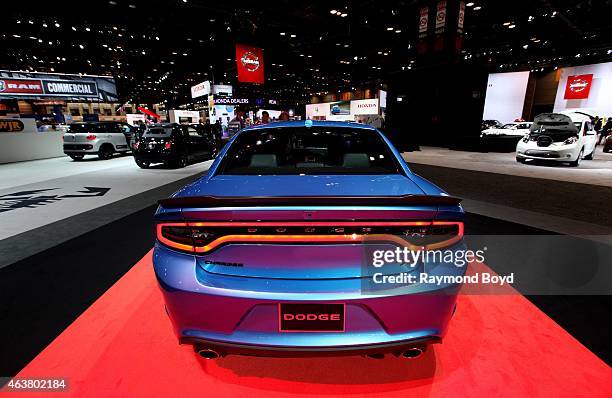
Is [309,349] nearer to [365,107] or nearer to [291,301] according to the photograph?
[291,301]

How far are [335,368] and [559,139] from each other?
1235cm

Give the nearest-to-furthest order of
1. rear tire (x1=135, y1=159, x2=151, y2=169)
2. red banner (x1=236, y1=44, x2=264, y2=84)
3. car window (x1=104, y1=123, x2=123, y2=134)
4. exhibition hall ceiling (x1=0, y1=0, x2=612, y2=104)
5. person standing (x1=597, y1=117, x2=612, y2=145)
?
1. rear tire (x1=135, y1=159, x2=151, y2=169)
2. car window (x1=104, y1=123, x2=123, y2=134)
3. exhibition hall ceiling (x1=0, y1=0, x2=612, y2=104)
4. red banner (x1=236, y1=44, x2=264, y2=84)
5. person standing (x1=597, y1=117, x2=612, y2=145)

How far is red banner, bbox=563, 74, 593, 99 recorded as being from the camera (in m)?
20.4

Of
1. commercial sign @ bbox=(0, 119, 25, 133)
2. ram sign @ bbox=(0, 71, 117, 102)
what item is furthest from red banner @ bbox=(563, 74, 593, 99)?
commercial sign @ bbox=(0, 119, 25, 133)

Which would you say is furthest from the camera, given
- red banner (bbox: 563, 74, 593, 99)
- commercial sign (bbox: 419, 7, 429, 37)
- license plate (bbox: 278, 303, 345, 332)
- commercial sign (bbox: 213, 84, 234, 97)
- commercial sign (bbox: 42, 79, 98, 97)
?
commercial sign (bbox: 213, 84, 234, 97)

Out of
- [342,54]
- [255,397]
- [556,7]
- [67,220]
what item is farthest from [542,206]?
[342,54]

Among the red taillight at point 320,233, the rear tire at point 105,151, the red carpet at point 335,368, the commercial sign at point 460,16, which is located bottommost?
the red carpet at point 335,368

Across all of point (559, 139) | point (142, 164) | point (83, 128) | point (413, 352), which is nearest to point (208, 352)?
point (413, 352)

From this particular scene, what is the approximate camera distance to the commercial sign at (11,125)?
42.5ft

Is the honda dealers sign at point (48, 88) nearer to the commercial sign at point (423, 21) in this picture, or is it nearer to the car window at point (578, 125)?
the commercial sign at point (423, 21)

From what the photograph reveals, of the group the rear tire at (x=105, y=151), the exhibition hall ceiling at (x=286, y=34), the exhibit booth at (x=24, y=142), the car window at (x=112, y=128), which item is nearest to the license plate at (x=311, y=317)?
the exhibition hall ceiling at (x=286, y=34)

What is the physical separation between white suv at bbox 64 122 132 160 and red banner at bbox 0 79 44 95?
14.4 ft

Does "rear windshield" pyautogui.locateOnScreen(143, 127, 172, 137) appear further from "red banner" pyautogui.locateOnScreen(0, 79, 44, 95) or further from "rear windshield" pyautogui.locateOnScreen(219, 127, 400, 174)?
"red banner" pyautogui.locateOnScreen(0, 79, 44, 95)

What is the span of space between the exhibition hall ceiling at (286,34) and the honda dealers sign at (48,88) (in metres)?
3.22
